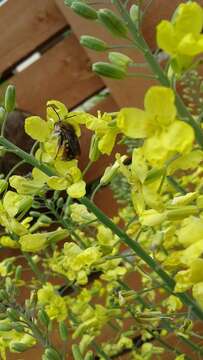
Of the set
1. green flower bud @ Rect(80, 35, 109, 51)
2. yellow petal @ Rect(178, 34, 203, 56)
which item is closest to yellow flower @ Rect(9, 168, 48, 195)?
green flower bud @ Rect(80, 35, 109, 51)

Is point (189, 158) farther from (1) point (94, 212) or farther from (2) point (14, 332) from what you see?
(2) point (14, 332)

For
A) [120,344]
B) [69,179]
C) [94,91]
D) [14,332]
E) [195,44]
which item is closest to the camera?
[195,44]

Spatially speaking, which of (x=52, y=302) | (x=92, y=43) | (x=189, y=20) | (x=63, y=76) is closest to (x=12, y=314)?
(x=52, y=302)

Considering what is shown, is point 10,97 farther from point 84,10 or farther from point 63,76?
point 63,76

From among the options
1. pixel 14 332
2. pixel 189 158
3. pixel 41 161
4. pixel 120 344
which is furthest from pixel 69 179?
pixel 120 344

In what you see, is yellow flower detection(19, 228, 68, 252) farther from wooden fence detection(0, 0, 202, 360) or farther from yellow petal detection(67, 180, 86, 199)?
wooden fence detection(0, 0, 202, 360)

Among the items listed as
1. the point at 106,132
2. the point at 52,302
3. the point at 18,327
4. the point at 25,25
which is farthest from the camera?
the point at 25,25
